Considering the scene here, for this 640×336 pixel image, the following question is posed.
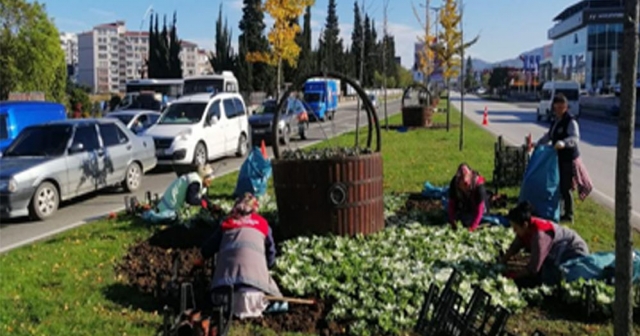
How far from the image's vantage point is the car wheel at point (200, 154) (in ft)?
56.4

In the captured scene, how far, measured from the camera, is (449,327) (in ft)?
15.7

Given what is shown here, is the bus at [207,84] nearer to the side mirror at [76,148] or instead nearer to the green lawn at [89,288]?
the side mirror at [76,148]

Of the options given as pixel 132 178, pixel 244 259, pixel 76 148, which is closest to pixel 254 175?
pixel 76 148

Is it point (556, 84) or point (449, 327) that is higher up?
point (556, 84)

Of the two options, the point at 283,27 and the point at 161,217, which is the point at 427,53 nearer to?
the point at 283,27

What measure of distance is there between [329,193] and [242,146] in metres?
12.6

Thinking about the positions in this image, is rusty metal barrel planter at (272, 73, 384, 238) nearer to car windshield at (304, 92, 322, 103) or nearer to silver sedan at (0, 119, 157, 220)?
silver sedan at (0, 119, 157, 220)

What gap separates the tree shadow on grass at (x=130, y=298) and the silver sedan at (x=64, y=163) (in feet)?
15.3

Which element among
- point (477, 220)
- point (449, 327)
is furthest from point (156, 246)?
point (449, 327)

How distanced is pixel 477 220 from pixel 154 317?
14.5ft

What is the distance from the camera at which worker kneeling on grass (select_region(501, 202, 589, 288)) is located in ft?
20.5

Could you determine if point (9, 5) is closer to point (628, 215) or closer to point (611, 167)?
point (611, 167)

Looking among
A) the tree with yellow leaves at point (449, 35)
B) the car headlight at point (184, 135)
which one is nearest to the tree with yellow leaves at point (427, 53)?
the tree with yellow leaves at point (449, 35)

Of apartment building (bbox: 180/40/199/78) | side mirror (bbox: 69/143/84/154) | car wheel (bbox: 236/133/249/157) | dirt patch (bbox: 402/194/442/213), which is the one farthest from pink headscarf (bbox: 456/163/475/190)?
apartment building (bbox: 180/40/199/78)
